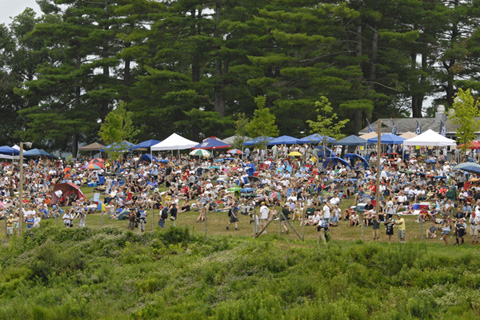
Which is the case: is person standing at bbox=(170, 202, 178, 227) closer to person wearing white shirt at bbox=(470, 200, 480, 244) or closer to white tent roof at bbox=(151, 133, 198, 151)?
person wearing white shirt at bbox=(470, 200, 480, 244)

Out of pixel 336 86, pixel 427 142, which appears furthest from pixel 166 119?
pixel 427 142

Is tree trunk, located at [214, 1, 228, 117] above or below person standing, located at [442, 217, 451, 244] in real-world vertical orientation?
above

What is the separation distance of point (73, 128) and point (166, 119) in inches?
379

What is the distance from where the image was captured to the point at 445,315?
15.1 meters

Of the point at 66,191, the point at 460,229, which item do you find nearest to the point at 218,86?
the point at 66,191

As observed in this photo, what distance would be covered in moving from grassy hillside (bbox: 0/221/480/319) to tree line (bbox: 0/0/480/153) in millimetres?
27563

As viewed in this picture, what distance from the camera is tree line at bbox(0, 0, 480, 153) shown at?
1895 inches

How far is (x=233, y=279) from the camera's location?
739 inches

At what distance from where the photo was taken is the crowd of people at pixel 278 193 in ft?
78.0

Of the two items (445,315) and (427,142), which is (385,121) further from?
(445,315)

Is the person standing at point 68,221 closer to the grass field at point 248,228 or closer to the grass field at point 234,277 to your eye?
the grass field at point 248,228

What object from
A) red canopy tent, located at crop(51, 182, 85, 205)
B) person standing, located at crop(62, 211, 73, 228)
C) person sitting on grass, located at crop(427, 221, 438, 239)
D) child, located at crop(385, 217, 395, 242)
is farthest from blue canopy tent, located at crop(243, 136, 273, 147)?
person sitting on grass, located at crop(427, 221, 438, 239)

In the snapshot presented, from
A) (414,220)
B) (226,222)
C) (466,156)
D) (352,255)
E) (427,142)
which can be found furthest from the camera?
(466,156)

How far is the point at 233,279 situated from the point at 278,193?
11077 mm
